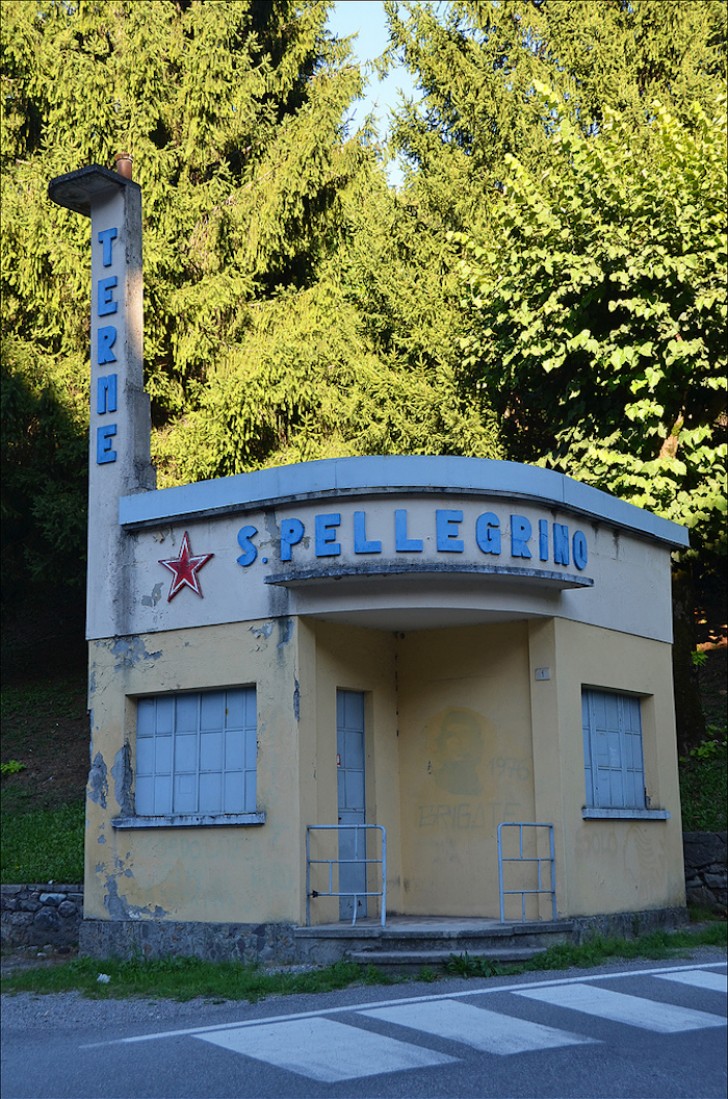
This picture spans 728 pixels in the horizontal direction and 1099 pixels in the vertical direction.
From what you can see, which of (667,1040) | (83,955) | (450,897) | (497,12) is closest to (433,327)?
(497,12)

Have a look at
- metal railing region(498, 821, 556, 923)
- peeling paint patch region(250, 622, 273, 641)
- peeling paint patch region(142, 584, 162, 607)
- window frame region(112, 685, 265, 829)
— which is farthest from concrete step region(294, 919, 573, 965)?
peeling paint patch region(142, 584, 162, 607)

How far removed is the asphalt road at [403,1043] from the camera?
6.85m

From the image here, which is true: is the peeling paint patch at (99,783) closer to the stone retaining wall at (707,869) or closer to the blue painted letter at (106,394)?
the blue painted letter at (106,394)

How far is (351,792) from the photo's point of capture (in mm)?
13320

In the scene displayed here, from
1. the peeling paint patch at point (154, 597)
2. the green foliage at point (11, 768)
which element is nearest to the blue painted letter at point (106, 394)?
the peeling paint patch at point (154, 597)

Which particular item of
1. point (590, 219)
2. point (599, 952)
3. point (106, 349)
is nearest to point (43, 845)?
point (106, 349)

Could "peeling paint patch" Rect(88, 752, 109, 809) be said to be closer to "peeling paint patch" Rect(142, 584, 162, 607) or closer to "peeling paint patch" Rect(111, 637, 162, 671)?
"peeling paint patch" Rect(111, 637, 162, 671)

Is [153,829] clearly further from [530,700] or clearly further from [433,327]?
[433,327]

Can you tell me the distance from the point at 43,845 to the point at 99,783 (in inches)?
121

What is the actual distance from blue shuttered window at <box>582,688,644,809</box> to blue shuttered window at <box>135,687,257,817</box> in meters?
3.80

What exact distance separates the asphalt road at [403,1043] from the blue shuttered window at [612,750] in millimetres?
3488

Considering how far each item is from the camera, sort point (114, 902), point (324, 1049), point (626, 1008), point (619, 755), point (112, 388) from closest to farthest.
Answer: point (324, 1049) < point (626, 1008) < point (114, 902) < point (619, 755) < point (112, 388)

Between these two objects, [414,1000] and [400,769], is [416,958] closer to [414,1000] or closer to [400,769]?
[414,1000]

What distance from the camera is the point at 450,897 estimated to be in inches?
Answer: 529
